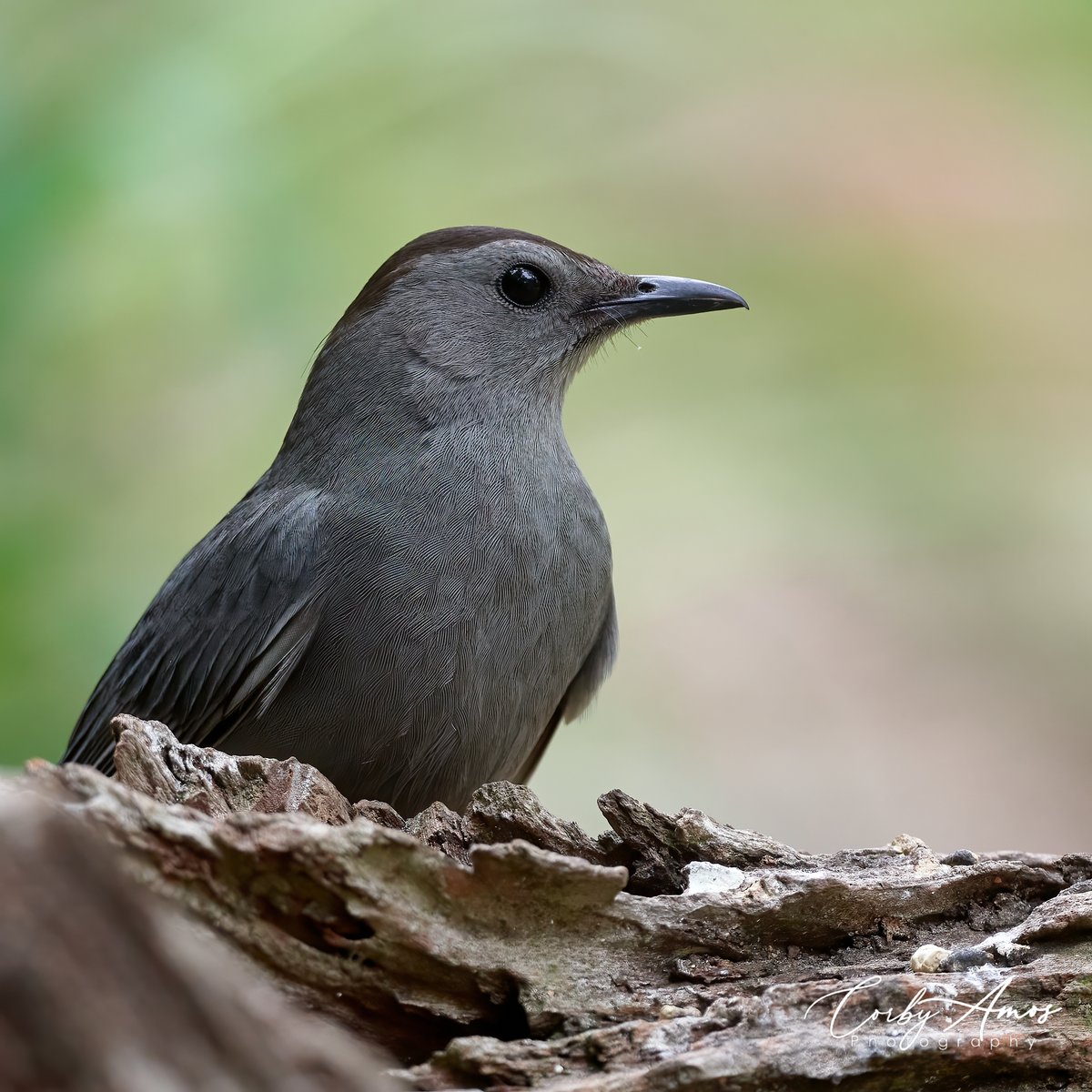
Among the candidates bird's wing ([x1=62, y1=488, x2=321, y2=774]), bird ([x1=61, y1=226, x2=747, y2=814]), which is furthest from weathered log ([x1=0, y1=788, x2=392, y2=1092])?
bird's wing ([x1=62, y1=488, x2=321, y2=774])

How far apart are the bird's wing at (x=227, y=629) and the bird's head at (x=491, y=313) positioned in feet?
2.12

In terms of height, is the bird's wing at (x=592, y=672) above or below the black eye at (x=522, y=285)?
below

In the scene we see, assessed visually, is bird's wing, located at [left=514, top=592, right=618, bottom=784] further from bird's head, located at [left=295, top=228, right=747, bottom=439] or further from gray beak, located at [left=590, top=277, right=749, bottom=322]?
gray beak, located at [left=590, top=277, right=749, bottom=322]

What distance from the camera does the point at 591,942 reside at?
102 inches

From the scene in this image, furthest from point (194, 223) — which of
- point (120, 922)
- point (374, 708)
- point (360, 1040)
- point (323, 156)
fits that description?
point (120, 922)

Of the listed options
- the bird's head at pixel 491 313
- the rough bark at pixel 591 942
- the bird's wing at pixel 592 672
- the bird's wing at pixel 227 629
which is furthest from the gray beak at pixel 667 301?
the rough bark at pixel 591 942

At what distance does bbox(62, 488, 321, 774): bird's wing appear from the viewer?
4.14 meters

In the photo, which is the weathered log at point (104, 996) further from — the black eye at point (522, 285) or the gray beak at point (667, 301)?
the gray beak at point (667, 301)

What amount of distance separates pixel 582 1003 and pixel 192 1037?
1312 mm

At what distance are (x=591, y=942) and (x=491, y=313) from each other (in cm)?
281

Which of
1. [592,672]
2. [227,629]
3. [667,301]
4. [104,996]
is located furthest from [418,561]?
[104,996]

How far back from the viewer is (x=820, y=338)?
293 inches

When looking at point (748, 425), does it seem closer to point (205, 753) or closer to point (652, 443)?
point (652, 443)

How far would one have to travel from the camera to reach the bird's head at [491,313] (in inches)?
187
